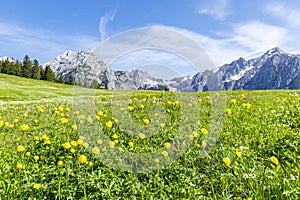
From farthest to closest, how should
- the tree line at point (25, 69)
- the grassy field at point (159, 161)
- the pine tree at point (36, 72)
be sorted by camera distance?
the pine tree at point (36, 72) → the tree line at point (25, 69) → the grassy field at point (159, 161)

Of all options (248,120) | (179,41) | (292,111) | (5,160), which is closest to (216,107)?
(248,120)

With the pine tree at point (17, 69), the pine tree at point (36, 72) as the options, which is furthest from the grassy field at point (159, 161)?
the pine tree at point (36, 72)

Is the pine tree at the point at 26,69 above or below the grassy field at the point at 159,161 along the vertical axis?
above

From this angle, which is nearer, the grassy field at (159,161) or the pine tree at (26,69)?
the grassy field at (159,161)

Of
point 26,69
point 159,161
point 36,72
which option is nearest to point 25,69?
point 26,69

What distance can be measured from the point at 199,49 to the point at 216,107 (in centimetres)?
272

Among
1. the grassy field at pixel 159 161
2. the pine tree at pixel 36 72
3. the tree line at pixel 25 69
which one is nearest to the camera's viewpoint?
the grassy field at pixel 159 161

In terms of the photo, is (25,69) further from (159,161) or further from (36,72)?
(159,161)

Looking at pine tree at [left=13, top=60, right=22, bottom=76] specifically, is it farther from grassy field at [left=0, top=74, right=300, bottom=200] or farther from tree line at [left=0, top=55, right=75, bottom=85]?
grassy field at [left=0, top=74, right=300, bottom=200]

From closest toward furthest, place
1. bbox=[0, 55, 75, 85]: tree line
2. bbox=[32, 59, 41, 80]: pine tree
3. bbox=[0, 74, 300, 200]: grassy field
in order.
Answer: bbox=[0, 74, 300, 200]: grassy field
bbox=[0, 55, 75, 85]: tree line
bbox=[32, 59, 41, 80]: pine tree

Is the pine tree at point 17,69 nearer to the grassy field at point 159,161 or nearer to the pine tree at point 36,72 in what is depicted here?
the pine tree at point 36,72

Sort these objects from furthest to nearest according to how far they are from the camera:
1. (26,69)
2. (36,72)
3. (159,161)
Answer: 1. (36,72)
2. (26,69)
3. (159,161)

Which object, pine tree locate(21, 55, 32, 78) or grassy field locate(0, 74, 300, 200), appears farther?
pine tree locate(21, 55, 32, 78)

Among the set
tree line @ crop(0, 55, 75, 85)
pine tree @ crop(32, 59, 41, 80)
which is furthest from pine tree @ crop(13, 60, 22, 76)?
pine tree @ crop(32, 59, 41, 80)
